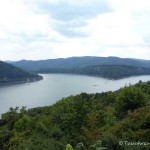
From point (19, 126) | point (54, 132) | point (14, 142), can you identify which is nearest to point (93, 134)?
point (54, 132)

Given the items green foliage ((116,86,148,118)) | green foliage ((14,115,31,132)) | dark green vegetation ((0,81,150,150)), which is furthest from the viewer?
green foliage ((14,115,31,132))

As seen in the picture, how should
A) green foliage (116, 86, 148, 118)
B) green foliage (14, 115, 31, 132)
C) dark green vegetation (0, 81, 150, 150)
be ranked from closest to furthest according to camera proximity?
dark green vegetation (0, 81, 150, 150), green foliage (116, 86, 148, 118), green foliage (14, 115, 31, 132)

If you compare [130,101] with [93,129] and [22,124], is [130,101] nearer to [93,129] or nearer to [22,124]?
[93,129]

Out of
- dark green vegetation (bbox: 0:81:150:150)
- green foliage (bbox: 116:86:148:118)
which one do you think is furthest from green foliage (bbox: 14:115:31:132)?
green foliage (bbox: 116:86:148:118)

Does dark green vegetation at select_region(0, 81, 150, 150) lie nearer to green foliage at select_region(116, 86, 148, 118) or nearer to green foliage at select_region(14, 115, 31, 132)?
green foliage at select_region(116, 86, 148, 118)

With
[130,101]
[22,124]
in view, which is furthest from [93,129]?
[22,124]

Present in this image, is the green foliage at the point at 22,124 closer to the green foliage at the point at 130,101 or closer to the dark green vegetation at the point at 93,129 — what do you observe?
the dark green vegetation at the point at 93,129

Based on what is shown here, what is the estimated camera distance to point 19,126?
43219 millimetres

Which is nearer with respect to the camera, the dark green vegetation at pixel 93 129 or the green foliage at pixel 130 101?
the dark green vegetation at pixel 93 129

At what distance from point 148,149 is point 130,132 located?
3.56 meters

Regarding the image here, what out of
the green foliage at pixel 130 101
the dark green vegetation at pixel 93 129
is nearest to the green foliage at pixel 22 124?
the dark green vegetation at pixel 93 129

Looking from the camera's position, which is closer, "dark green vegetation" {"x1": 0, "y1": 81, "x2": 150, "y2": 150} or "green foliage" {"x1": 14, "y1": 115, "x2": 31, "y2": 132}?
"dark green vegetation" {"x1": 0, "y1": 81, "x2": 150, "y2": 150}

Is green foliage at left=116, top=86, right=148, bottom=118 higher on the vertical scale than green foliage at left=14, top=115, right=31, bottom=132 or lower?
higher

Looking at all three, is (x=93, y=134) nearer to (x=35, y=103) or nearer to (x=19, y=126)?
(x=19, y=126)
